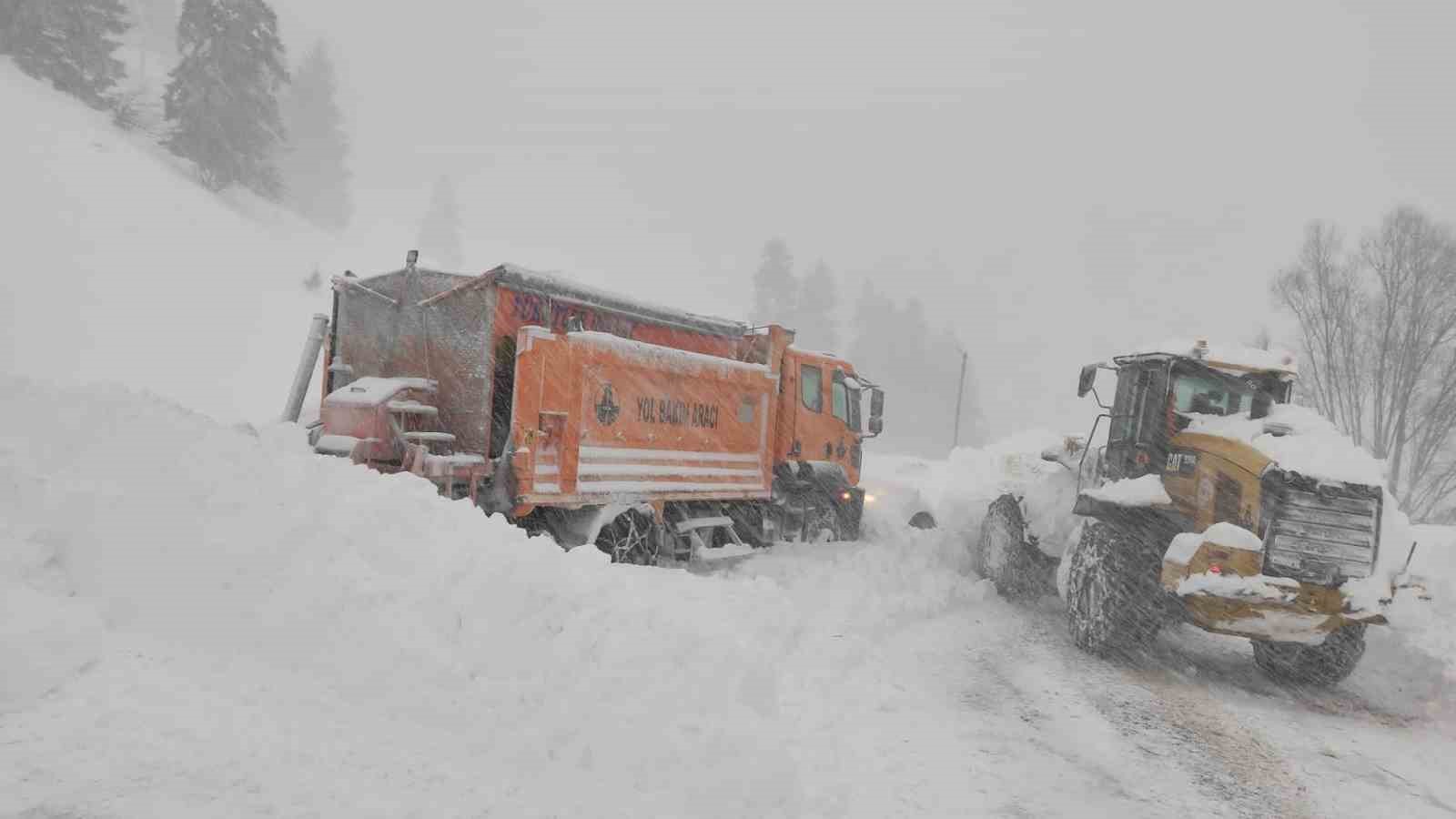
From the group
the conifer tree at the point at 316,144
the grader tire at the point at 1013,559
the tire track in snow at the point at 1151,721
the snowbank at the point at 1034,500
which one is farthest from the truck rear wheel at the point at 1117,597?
the conifer tree at the point at 316,144

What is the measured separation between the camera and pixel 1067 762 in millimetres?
4871

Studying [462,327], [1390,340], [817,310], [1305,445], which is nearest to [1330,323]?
[1390,340]

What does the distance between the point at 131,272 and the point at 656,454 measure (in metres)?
20.7

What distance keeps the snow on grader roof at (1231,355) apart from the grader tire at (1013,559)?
8.86 feet

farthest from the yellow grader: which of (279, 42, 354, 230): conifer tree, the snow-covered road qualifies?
(279, 42, 354, 230): conifer tree

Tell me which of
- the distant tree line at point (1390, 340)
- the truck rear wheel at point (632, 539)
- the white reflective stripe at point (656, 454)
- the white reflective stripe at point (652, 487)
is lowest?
the truck rear wheel at point (632, 539)

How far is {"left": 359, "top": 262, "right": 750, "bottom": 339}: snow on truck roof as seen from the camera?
8.08 meters

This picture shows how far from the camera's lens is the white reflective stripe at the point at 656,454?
8262 mm

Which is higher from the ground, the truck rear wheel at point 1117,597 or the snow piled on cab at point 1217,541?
the snow piled on cab at point 1217,541

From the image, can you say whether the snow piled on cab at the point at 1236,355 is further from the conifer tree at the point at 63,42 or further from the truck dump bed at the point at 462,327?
the conifer tree at the point at 63,42

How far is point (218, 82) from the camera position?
30.8 metres

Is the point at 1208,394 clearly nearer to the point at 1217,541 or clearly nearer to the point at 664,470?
the point at 1217,541

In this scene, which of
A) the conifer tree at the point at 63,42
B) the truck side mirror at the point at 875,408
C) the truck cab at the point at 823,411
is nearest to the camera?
the truck cab at the point at 823,411

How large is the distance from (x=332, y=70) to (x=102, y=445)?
57794mm
